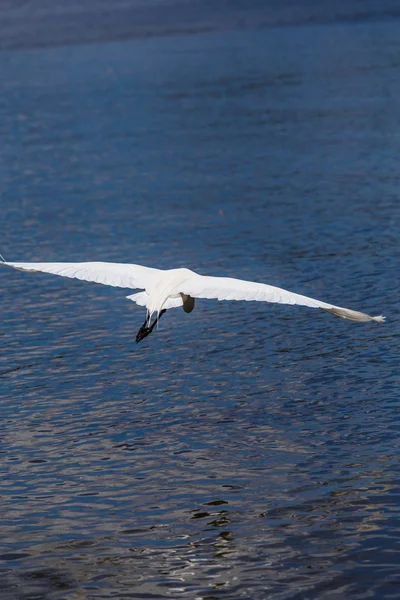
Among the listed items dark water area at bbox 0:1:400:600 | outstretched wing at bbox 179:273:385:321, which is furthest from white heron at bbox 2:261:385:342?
dark water area at bbox 0:1:400:600

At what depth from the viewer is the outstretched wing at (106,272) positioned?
47.3 ft

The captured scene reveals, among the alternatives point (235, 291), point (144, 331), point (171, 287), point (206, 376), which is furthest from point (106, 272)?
point (206, 376)

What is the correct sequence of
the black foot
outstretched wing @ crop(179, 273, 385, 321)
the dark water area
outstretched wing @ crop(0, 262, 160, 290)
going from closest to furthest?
the dark water area → outstretched wing @ crop(179, 273, 385, 321) → the black foot → outstretched wing @ crop(0, 262, 160, 290)

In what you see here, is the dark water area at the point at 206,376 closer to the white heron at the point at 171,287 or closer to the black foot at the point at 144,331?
the black foot at the point at 144,331

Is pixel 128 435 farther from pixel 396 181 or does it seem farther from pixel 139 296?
pixel 396 181

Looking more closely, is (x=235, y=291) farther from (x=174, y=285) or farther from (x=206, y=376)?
(x=206, y=376)

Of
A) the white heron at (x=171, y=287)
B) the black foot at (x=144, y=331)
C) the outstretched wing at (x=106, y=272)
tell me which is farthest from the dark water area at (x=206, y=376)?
the outstretched wing at (x=106, y=272)

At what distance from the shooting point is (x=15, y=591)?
35.4ft

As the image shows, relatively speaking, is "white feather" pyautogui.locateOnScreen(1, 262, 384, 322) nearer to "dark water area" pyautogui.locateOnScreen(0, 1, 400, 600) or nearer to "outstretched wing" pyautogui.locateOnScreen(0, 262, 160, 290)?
"outstretched wing" pyautogui.locateOnScreen(0, 262, 160, 290)

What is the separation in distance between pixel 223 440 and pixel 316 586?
332 centimetres

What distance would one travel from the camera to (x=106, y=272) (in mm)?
14648

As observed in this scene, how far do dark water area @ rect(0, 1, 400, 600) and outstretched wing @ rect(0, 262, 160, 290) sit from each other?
4.90ft

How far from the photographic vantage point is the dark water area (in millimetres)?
11211

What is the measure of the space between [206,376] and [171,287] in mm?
2467
